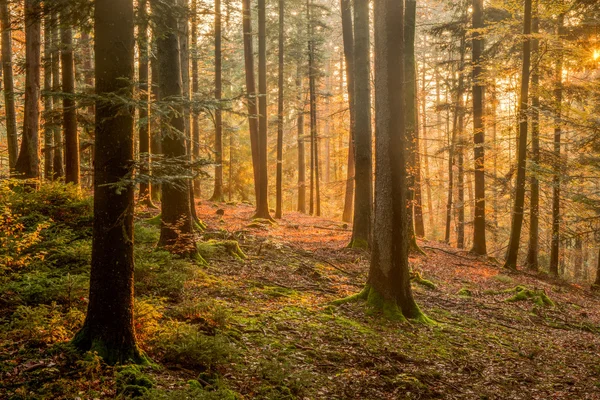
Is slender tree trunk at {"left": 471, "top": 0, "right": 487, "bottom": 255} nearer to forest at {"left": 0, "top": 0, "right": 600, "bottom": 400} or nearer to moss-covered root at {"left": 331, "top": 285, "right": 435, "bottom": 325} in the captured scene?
forest at {"left": 0, "top": 0, "right": 600, "bottom": 400}

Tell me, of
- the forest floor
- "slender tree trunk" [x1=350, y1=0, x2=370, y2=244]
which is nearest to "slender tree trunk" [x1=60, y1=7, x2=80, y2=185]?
the forest floor

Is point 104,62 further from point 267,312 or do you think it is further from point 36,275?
point 267,312

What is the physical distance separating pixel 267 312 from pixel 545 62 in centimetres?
1525

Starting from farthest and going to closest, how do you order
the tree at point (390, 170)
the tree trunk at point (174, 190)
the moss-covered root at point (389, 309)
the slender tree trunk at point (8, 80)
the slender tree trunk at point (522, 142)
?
1. the slender tree trunk at point (522, 142)
2. the slender tree trunk at point (8, 80)
3. the tree trunk at point (174, 190)
4. the moss-covered root at point (389, 309)
5. the tree at point (390, 170)

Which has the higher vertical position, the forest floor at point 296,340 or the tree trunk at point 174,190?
the tree trunk at point 174,190

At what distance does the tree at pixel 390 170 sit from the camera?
8.59 meters

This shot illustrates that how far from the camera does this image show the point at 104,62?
484cm

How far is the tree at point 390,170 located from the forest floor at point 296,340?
621mm

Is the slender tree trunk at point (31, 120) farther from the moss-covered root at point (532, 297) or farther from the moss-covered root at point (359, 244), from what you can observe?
the moss-covered root at point (532, 297)

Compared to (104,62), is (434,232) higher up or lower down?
lower down

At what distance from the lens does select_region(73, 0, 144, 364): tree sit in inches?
187

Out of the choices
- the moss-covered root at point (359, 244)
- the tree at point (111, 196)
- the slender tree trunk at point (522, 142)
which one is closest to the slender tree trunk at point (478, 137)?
the slender tree trunk at point (522, 142)

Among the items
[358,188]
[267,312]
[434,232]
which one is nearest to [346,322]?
[267,312]

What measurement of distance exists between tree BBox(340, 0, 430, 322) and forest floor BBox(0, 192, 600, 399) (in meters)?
0.62
